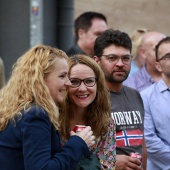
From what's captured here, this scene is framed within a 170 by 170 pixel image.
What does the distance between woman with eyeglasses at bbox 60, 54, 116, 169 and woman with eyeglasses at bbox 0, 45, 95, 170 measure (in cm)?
57

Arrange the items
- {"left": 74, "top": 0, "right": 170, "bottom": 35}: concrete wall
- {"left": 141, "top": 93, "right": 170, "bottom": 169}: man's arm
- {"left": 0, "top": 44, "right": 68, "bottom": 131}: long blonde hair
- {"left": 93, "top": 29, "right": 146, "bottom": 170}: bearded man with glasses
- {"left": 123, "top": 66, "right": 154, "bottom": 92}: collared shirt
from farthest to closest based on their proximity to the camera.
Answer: {"left": 74, "top": 0, "right": 170, "bottom": 35}: concrete wall → {"left": 123, "top": 66, "right": 154, "bottom": 92}: collared shirt → {"left": 141, "top": 93, "right": 170, "bottom": 169}: man's arm → {"left": 93, "top": 29, "right": 146, "bottom": 170}: bearded man with glasses → {"left": 0, "top": 44, "right": 68, "bottom": 131}: long blonde hair

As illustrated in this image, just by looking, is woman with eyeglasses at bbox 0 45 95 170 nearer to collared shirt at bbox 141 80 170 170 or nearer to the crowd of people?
the crowd of people

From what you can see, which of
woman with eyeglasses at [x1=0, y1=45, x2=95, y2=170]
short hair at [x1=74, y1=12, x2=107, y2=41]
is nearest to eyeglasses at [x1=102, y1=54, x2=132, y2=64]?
woman with eyeglasses at [x1=0, y1=45, x2=95, y2=170]

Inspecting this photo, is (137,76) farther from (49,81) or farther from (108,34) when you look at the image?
(49,81)

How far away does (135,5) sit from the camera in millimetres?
17828

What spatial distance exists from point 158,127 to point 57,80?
83.2 inches

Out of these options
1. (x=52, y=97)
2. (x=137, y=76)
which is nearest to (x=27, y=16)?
(x=137, y=76)

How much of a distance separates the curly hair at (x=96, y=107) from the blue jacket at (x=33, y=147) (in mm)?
759

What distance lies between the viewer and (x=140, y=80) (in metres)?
7.20

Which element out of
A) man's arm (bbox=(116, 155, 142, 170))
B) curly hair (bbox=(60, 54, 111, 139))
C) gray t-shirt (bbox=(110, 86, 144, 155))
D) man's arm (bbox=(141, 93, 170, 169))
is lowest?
man's arm (bbox=(141, 93, 170, 169))

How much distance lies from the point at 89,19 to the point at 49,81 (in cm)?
394

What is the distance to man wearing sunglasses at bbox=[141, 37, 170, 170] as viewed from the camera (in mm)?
5836

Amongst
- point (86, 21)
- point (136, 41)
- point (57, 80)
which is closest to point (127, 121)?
point (57, 80)

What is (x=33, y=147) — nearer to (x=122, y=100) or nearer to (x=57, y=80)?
(x=57, y=80)
